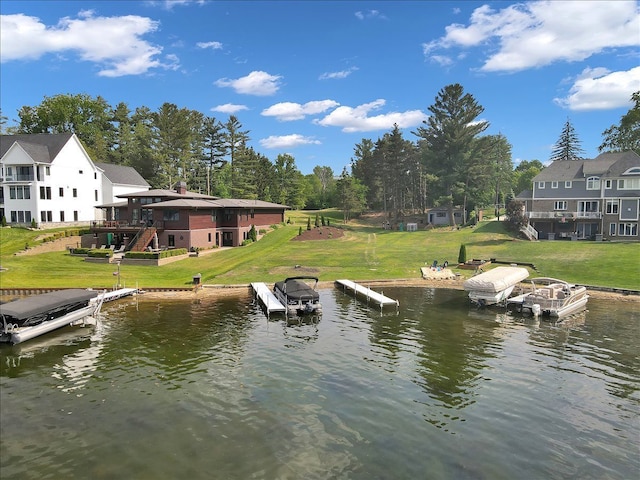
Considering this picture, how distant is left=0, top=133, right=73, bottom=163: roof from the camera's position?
2640 inches

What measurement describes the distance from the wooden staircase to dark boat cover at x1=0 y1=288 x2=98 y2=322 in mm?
23860

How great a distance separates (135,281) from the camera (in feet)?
141

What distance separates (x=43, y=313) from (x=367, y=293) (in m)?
25.1

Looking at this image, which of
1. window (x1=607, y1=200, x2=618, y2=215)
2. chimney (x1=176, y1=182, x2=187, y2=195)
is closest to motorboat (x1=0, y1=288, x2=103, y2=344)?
chimney (x1=176, y1=182, x2=187, y2=195)

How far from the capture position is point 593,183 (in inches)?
2657

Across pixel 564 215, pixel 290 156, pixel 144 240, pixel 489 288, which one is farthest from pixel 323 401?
pixel 290 156

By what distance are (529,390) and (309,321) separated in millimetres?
16040

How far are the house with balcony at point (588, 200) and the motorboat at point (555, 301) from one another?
33528 mm

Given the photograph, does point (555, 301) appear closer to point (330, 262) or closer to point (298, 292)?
point (298, 292)

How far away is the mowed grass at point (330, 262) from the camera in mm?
43594

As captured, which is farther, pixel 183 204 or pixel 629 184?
pixel 629 184

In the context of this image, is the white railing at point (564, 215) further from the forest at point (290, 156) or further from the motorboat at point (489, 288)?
the motorboat at point (489, 288)

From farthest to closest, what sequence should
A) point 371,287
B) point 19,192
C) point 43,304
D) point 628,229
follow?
point 19,192 < point 628,229 < point 371,287 < point 43,304

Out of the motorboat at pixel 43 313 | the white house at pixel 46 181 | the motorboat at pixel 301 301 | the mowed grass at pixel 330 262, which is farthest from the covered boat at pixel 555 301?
the white house at pixel 46 181
